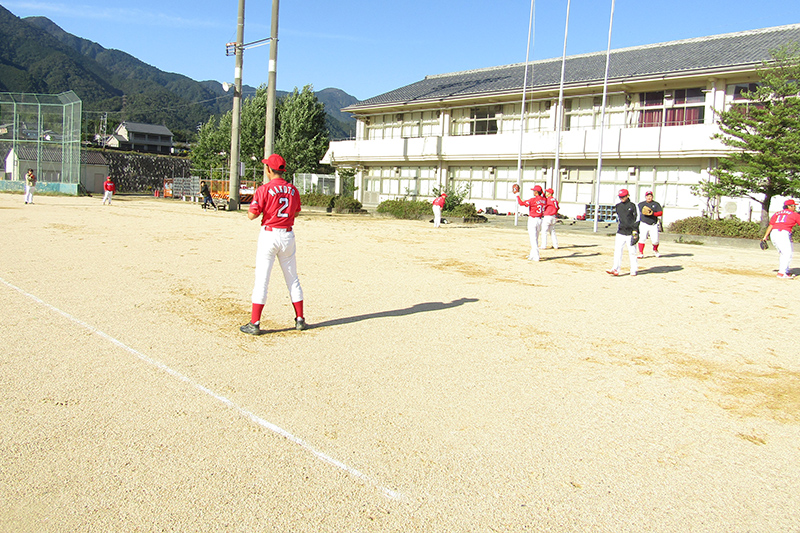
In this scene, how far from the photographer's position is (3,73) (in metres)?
162

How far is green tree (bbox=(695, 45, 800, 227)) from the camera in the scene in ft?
71.6

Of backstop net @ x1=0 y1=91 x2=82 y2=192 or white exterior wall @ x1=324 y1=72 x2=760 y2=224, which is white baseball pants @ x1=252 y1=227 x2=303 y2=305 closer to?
white exterior wall @ x1=324 y1=72 x2=760 y2=224

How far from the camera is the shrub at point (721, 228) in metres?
22.8

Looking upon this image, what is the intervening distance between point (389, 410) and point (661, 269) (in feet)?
39.0

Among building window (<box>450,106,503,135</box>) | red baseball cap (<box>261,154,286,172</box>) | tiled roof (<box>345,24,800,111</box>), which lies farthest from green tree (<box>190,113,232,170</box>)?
red baseball cap (<box>261,154,286,172</box>)

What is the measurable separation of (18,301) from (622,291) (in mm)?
9715

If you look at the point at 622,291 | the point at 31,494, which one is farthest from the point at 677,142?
the point at 31,494

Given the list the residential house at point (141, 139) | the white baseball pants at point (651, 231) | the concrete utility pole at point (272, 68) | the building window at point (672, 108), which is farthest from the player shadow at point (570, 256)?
the residential house at point (141, 139)

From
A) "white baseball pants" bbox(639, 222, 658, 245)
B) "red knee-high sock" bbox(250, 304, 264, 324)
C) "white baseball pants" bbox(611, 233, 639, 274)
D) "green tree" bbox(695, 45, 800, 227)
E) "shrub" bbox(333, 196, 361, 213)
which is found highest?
"green tree" bbox(695, 45, 800, 227)

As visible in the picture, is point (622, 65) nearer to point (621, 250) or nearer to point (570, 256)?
point (570, 256)

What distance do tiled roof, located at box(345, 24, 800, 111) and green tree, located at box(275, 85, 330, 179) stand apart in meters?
9.29

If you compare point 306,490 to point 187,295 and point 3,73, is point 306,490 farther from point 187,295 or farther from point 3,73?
point 3,73

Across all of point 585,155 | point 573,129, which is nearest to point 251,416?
point 585,155

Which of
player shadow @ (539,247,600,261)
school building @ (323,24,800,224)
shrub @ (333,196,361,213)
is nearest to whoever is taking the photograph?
player shadow @ (539,247,600,261)
